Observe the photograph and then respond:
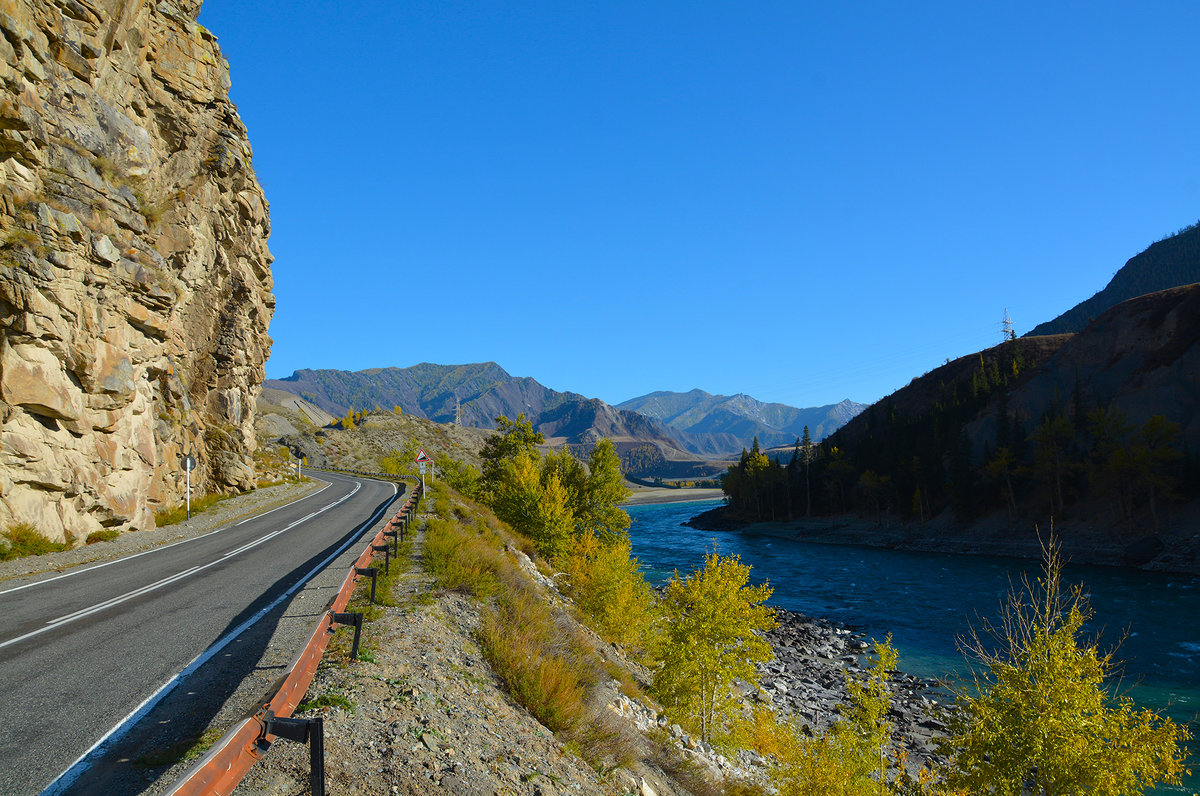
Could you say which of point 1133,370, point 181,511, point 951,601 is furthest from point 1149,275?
point 181,511

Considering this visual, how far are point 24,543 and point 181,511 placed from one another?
29.8 ft

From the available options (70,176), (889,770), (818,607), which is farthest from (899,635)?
(70,176)

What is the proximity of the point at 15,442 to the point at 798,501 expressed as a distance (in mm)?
107648

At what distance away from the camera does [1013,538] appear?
64125mm

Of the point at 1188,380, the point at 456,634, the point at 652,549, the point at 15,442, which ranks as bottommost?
the point at 652,549

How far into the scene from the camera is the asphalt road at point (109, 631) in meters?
5.70

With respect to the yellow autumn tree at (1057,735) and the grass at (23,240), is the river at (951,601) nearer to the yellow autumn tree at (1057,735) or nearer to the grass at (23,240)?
the yellow autumn tree at (1057,735)

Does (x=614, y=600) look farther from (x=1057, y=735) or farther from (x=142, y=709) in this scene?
(x=142, y=709)

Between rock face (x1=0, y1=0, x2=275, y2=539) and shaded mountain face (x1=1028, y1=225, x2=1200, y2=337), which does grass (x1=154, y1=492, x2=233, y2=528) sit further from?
shaded mountain face (x1=1028, y1=225, x2=1200, y2=337)

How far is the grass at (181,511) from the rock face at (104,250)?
51 cm

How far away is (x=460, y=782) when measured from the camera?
567 cm

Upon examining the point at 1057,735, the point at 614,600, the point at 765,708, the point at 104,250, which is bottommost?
the point at 765,708

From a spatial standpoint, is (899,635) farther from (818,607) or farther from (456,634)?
(456,634)

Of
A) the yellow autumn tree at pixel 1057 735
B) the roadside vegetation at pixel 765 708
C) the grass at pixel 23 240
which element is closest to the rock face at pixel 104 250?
the grass at pixel 23 240
